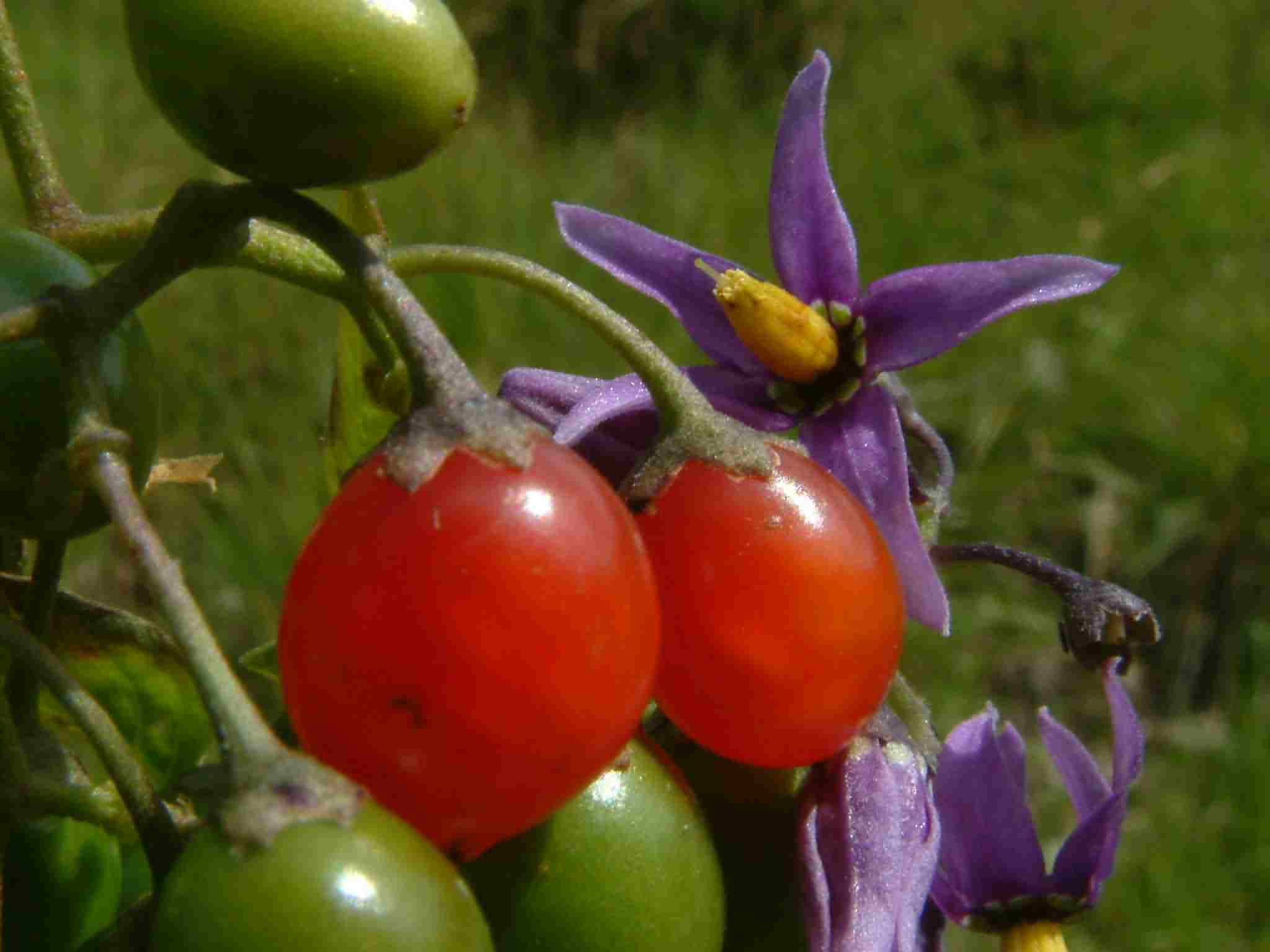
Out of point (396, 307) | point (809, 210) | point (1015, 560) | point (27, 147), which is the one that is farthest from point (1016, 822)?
point (27, 147)

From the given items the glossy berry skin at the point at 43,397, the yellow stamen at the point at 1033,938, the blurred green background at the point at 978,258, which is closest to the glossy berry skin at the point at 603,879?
the glossy berry skin at the point at 43,397

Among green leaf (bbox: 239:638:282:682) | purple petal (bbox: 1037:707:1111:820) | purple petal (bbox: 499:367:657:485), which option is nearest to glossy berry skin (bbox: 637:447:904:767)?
purple petal (bbox: 499:367:657:485)

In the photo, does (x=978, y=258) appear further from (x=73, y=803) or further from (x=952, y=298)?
(x=73, y=803)

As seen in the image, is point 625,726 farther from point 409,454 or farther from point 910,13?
point 910,13

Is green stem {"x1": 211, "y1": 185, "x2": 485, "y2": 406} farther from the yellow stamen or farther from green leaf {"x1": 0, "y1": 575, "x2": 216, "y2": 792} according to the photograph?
the yellow stamen

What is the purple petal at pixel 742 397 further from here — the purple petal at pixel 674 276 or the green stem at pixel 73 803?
the green stem at pixel 73 803
